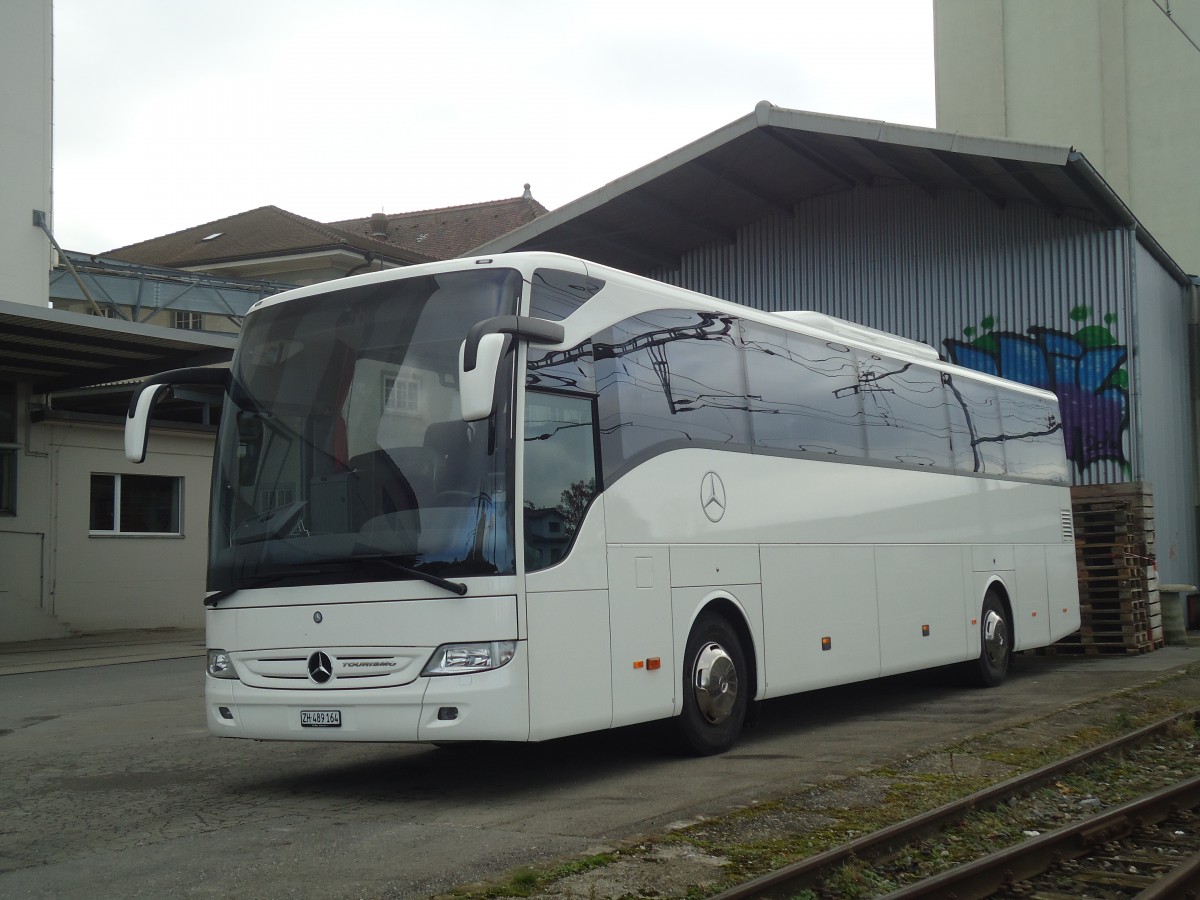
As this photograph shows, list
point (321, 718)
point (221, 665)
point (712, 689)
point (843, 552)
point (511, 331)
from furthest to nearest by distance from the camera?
point (843, 552) → point (712, 689) → point (221, 665) → point (321, 718) → point (511, 331)

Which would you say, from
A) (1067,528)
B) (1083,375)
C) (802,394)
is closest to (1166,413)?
(1083,375)

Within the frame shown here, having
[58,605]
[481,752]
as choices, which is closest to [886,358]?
[481,752]

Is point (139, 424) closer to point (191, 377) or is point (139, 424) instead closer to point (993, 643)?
point (191, 377)

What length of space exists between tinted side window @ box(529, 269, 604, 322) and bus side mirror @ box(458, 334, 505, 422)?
3.99ft

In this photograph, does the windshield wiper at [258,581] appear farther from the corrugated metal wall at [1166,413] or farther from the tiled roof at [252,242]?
the tiled roof at [252,242]

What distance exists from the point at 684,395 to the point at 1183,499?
16422 millimetres

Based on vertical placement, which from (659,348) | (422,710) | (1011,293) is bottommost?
(422,710)

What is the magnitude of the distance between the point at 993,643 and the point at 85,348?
1453cm

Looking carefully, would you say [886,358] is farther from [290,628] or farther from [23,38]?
[23,38]

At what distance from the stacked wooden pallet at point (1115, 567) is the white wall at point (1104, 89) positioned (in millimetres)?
18728

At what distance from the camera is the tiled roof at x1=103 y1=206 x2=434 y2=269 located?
47.8 m

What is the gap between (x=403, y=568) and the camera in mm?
7684

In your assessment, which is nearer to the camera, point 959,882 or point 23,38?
point 959,882

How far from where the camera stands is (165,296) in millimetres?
32094
